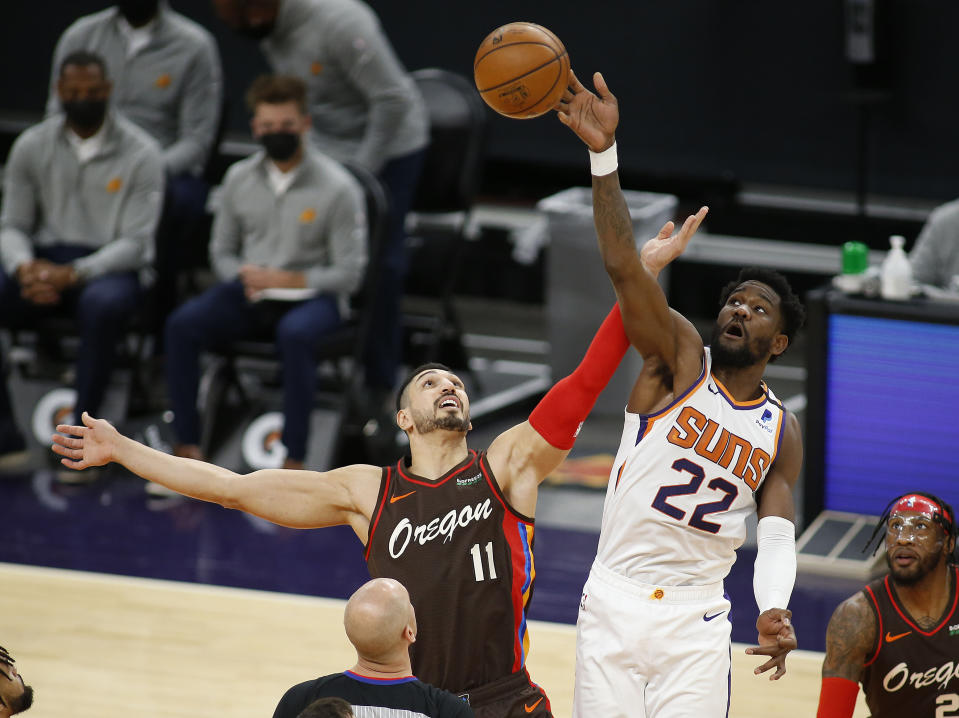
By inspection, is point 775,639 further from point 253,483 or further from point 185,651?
point 185,651

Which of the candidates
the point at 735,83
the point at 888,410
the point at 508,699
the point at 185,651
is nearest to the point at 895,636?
the point at 508,699

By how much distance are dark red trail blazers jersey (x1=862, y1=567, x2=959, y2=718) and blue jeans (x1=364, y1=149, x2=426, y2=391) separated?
4.01 m

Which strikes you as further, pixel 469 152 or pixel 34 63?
pixel 34 63

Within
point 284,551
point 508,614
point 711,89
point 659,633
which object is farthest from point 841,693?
point 711,89

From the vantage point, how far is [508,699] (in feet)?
12.9

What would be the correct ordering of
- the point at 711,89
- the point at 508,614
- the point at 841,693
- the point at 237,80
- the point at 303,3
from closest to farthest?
the point at 508,614
the point at 841,693
the point at 303,3
the point at 711,89
the point at 237,80

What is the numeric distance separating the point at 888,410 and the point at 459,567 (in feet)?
10.3

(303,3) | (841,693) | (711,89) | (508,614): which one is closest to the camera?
(508,614)

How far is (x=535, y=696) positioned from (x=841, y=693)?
891mm

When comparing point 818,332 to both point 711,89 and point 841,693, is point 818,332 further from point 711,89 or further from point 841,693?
point 711,89

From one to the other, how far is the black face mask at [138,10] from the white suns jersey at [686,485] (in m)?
5.08

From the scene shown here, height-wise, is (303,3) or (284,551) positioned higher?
(303,3)

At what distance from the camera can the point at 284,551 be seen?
22.1ft

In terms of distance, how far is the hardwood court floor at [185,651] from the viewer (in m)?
5.21
